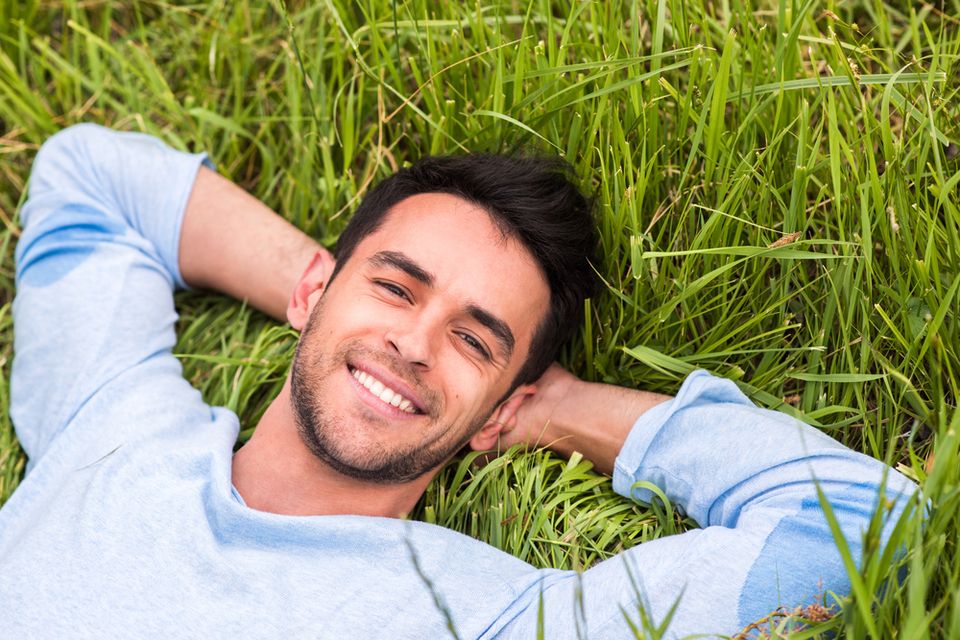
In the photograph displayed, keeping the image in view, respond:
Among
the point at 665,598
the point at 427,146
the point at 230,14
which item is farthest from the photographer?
the point at 230,14

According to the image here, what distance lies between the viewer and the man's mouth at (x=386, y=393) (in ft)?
8.50

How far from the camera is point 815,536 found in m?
2.31

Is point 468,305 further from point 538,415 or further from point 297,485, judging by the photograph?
point 297,485

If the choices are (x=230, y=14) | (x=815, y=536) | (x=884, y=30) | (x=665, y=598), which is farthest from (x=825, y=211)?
(x=230, y=14)

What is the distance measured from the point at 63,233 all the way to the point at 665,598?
2330mm

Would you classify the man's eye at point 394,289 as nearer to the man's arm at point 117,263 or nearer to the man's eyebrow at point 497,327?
the man's eyebrow at point 497,327

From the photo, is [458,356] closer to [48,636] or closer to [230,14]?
[48,636]

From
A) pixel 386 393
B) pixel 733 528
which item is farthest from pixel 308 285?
pixel 733 528

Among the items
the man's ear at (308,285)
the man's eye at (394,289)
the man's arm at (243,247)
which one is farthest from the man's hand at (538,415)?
the man's arm at (243,247)

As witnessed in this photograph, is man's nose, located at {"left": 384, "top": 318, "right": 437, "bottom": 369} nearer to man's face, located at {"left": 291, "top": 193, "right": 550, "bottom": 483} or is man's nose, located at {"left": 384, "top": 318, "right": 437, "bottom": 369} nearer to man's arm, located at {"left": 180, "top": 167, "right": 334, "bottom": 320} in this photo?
man's face, located at {"left": 291, "top": 193, "right": 550, "bottom": 483}

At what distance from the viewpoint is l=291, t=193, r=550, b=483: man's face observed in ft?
8.48

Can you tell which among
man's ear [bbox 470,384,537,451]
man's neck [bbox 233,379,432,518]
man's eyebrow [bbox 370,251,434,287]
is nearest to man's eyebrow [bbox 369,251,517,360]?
man's eyebrow [bbox 370,251,434,287]

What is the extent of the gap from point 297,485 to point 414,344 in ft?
1.98

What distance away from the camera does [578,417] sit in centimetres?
293
